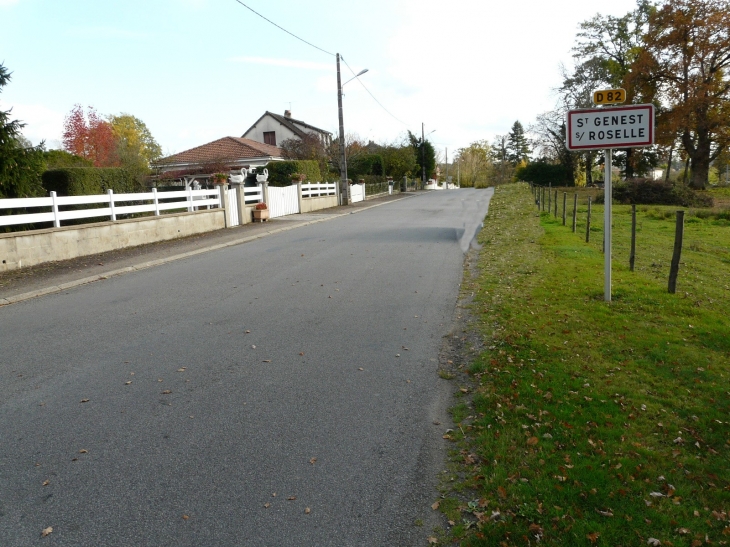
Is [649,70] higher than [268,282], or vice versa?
[649,70]

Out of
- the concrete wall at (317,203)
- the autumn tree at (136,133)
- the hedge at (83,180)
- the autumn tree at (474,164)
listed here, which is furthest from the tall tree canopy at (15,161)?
the autumn tree at (474,164)

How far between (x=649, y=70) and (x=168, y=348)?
48510mm

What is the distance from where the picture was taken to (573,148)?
26.8ft

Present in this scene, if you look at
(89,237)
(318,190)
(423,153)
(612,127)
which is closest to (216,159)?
(318,190)

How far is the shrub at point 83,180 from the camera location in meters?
17.1

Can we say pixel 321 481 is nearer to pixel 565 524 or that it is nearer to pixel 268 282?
pixel 565 524

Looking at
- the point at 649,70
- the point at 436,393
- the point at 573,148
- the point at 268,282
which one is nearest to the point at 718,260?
the point at 573,148

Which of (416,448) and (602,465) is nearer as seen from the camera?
(602,465)

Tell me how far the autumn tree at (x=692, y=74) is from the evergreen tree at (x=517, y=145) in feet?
212

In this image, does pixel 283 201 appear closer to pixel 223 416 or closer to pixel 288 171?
pixel 288 171

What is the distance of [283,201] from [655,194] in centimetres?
2701

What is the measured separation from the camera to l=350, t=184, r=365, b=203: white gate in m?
39.2

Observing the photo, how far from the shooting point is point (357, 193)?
4075 cm

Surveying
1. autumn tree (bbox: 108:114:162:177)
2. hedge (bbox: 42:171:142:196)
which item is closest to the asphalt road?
hedge (bbox: 42:171:142:196)
